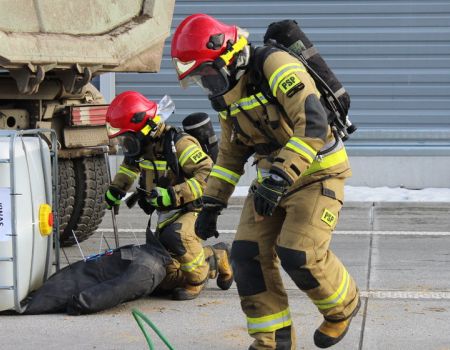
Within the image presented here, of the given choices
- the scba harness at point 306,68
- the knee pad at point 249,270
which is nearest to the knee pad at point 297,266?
the knee pad at point 249,270

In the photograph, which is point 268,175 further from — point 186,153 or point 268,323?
point 186,153

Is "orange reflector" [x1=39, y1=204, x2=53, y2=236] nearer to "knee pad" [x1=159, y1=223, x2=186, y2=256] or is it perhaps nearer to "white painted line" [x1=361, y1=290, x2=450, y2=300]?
"knee pad" [x1=159, y1=223, x2=186, y2=256]

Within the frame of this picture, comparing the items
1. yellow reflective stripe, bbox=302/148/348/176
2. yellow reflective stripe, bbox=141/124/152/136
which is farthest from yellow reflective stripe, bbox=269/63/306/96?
yellow reflective stripe, bbox=141/124/152/136

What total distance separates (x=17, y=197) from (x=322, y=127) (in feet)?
7.08

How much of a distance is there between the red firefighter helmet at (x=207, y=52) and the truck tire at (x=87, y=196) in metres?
3.72

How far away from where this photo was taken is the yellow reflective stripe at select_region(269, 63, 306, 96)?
4859 millimetres

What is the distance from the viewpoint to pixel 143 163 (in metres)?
6.96

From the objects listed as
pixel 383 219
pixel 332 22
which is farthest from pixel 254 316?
pixel 332 22

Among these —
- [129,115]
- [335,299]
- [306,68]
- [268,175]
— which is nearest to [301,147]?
[268,175]

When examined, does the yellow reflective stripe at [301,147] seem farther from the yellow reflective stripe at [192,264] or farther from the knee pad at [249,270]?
Answer: the yellow reflective stripe at [192,264]

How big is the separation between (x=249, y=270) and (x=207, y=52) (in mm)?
1001

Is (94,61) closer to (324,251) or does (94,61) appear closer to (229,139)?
(229,139)

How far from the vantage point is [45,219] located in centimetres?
652

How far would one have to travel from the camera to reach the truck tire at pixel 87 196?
8648 millimetres
